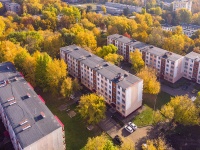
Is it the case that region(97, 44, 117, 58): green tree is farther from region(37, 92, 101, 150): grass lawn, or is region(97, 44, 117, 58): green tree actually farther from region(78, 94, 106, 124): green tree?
region(78, 94, 106, 124): green tree

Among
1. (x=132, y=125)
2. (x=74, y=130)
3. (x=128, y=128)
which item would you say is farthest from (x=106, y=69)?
(x=74, y=130)

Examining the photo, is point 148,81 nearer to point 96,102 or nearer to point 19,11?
point 96,102

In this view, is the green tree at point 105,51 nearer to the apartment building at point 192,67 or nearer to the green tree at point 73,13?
the apartment building at point 192,67

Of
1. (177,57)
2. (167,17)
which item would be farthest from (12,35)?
(167,17)

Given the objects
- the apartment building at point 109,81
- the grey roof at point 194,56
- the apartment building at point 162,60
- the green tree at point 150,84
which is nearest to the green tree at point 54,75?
the apartment building at point 109,81

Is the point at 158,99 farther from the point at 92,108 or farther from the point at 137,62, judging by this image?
the point at 92,108

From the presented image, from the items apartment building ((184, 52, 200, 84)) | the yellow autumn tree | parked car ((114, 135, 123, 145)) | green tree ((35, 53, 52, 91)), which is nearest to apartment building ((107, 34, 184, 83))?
apartment building ((184, 52, 200, 84))

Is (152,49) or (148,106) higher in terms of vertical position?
(152,49)
